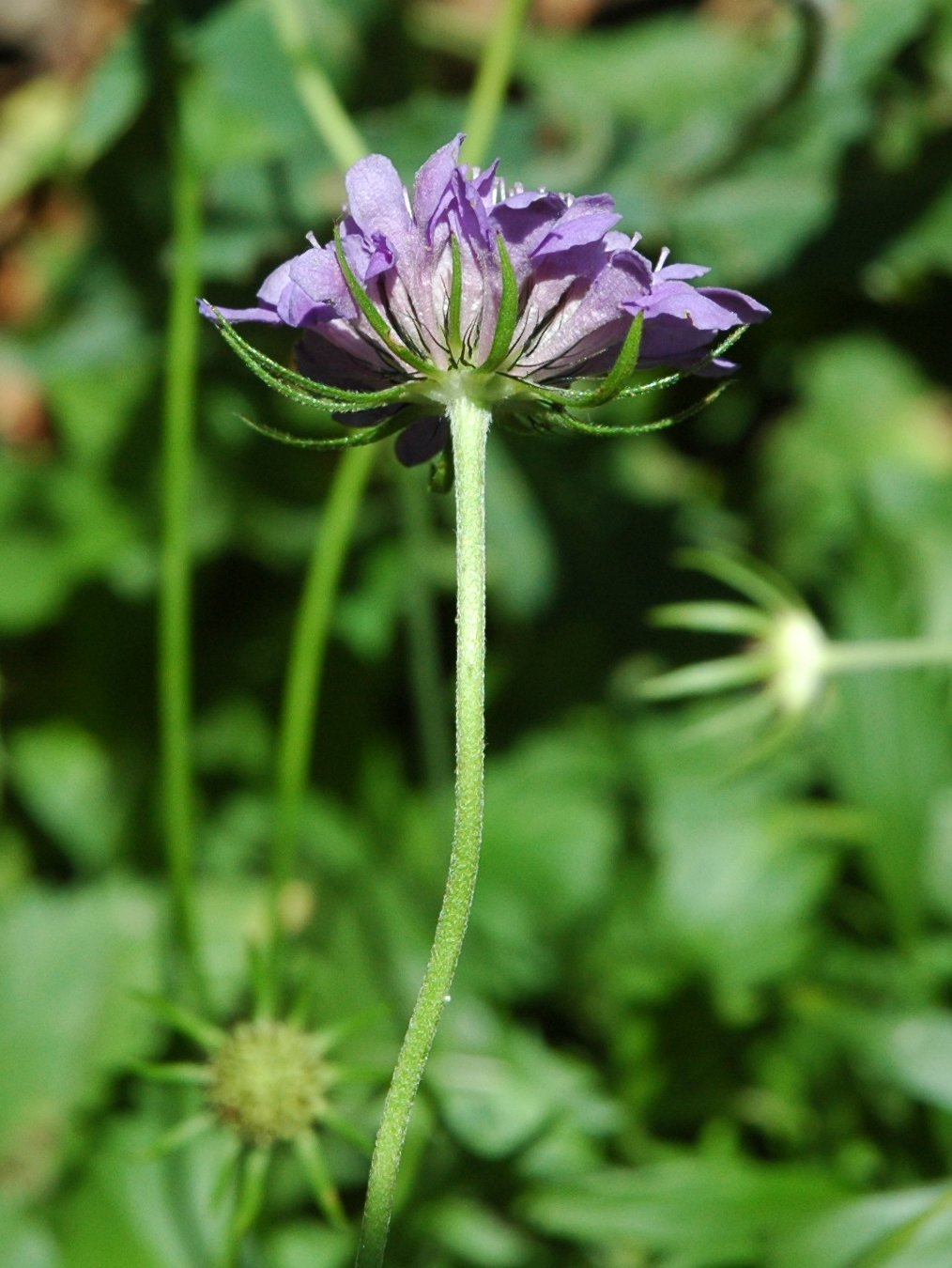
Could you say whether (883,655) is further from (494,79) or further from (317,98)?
(317,98)

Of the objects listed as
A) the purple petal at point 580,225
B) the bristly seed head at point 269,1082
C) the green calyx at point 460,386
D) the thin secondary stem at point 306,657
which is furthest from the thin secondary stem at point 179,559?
the purple petal at point 580,225

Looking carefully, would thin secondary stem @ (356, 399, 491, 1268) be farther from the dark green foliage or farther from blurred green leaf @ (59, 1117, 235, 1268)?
blurred green leaf @ (59, 1117, 235, 1268)

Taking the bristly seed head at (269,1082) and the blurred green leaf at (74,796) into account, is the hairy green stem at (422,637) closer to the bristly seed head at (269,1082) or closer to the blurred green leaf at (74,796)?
the blurred green leaf at (74,796)

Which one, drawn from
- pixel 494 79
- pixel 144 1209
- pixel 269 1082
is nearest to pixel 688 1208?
pixel 269 1082

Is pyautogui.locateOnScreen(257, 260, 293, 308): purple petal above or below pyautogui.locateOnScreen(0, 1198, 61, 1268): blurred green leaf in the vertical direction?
above

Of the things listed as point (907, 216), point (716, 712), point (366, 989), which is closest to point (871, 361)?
point (907, 216)

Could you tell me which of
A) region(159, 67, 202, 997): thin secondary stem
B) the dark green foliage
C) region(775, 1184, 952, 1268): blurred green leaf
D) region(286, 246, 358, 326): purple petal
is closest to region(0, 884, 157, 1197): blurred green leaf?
the dark green foliage

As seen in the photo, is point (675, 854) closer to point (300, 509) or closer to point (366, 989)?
point (366, 989)
